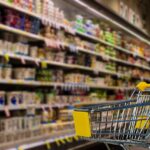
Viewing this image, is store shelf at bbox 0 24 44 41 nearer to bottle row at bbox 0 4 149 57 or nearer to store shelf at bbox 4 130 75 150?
bottle row at bbox 0 4 149 57

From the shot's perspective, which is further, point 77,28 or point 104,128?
point 77,28

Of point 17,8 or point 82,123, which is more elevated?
point 17,8

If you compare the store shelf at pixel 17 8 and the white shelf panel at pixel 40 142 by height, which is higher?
the store shelf at pixel 17 8

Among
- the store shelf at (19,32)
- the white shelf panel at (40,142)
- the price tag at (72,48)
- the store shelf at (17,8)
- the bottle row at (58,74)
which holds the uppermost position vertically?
the store shelf at (17,8)

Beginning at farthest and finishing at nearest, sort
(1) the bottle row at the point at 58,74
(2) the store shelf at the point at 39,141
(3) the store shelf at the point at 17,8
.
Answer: (1) the bottle row at the point at 58,74 < (3) the store shelf at the point at 17,8 < (2) the store shelf at the point at 39,141

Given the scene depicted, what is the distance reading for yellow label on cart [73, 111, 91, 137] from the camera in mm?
1367

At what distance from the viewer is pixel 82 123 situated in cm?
139

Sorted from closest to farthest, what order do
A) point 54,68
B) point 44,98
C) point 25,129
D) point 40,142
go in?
point 40,142, point 25,129, point 44,98, point 54,68

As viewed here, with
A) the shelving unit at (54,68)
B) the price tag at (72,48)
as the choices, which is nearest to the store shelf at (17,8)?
the shelving unit at (54,68)

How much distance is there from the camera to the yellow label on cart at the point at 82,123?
1.37 metres

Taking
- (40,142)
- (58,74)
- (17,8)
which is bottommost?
(40,142)

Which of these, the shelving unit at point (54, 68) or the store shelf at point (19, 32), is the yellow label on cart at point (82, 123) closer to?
the shelving unit at point (54, 68)

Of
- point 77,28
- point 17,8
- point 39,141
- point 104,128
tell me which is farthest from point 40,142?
point 77,28

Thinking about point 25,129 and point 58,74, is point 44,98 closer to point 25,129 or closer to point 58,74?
point 58,74
